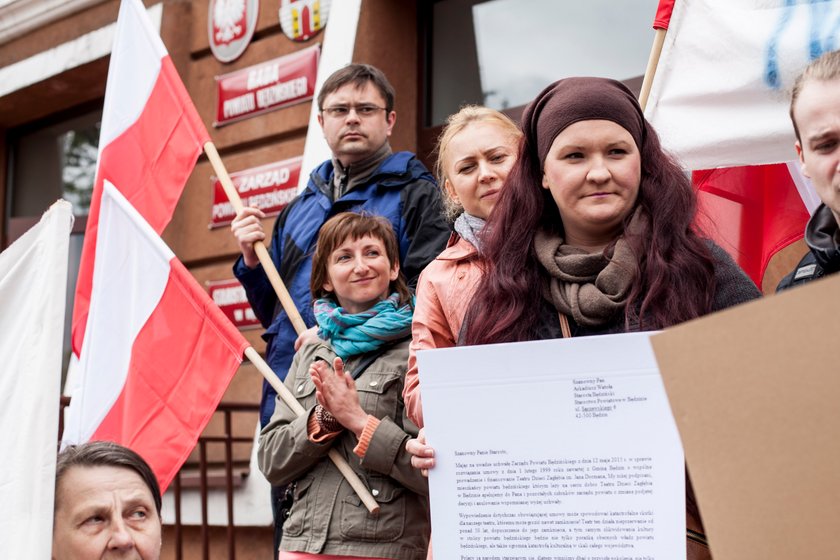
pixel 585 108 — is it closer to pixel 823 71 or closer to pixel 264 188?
pixel 823 71

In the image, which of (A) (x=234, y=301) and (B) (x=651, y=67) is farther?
(A) (x=234, y=301)

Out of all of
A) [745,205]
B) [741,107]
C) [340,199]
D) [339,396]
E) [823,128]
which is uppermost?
[340,199]

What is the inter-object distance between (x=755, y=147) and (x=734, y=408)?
1.97 meters

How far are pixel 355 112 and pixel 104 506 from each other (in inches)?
69.7

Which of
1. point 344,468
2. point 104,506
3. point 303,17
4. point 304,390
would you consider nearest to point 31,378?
point 104,506

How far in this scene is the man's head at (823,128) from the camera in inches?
76.9

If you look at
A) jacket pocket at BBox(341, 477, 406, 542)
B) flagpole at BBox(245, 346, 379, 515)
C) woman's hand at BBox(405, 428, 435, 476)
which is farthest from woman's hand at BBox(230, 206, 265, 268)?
woman's hand at BBox(405, 428, 435, 476)

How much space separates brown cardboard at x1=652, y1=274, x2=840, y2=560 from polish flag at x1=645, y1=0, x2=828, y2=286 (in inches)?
69.1

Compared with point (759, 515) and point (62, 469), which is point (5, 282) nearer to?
point (62, 469)

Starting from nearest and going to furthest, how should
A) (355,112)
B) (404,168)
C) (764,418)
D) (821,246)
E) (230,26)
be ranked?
(764,418) → (821,246) → (404,168) → (355,112) → (230,26)

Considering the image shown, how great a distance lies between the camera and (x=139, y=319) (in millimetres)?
3648

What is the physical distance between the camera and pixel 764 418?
99cm

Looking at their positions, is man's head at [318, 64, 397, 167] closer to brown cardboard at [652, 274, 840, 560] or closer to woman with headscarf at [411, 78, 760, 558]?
woman with headscarf at [411, 78, 760, 558]

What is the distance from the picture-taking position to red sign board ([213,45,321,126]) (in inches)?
242
